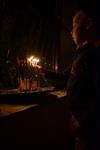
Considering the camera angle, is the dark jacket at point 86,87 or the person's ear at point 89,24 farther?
the person's ear at point 89,24

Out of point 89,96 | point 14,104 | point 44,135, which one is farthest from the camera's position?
point 44,135

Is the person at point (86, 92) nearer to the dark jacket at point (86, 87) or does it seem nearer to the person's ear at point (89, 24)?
the dark jacket at point (86, 87)

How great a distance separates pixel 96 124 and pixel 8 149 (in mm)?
1296

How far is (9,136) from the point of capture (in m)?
3.50

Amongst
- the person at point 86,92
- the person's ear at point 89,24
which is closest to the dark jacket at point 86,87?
the person at point 86,92

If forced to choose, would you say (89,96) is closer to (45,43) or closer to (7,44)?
(7,44)

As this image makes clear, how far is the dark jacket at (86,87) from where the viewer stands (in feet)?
8.44

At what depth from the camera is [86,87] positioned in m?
2.57

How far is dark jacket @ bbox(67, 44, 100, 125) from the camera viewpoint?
2.57 metres

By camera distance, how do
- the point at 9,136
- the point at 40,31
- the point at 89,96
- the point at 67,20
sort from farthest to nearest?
the point at 67,20, the point at 40,31, the point at 9,136, the point at 89,96

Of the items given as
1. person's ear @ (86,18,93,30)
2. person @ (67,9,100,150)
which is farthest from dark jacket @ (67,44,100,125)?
person's ear @ (86,18,93,30)

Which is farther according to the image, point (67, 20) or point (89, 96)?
point (67, 20)

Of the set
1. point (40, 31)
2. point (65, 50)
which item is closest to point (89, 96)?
point (40, 31)

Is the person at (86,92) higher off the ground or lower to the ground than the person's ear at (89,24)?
lower
